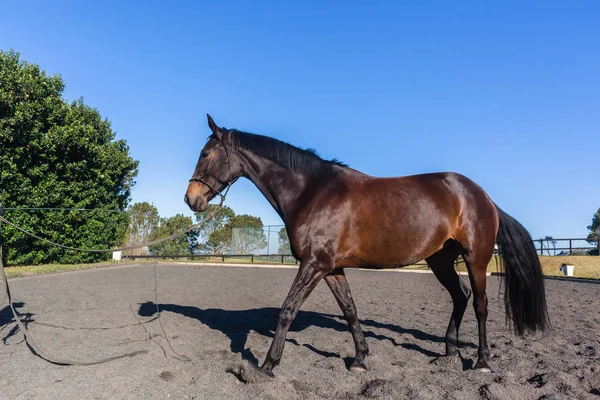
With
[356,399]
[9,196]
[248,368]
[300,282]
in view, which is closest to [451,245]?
[300,282]

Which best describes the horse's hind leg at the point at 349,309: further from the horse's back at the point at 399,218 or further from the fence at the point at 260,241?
the fence at the point at 260,241

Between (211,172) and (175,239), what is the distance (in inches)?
1815

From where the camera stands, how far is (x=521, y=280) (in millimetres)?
4930

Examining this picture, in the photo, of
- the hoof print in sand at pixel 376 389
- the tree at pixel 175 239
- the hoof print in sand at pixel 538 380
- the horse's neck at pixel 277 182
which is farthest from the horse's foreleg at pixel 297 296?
the tree at pixel 175 239

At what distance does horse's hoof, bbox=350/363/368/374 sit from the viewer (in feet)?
13.4

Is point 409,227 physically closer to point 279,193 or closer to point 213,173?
point 279,193

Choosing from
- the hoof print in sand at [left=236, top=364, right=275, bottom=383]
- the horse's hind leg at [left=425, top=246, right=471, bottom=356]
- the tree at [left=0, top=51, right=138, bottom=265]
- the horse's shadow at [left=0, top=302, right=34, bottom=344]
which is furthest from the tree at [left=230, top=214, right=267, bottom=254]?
the hoof print in sand at [left=236, top=364, right=275, bottom=383]

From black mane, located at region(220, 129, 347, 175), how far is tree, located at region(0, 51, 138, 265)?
49.8 feet

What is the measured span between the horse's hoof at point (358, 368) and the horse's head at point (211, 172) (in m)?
2.20

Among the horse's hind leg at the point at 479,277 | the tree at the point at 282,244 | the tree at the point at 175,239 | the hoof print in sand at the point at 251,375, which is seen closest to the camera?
the hoof print in sand at the point at 251,375

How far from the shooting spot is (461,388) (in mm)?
3514

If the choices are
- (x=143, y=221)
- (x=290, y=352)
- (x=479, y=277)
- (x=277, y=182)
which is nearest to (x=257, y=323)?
(x=290, y=352)

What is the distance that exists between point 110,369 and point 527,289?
4.50 m

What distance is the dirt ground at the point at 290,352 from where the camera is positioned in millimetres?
3482
